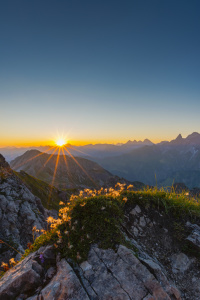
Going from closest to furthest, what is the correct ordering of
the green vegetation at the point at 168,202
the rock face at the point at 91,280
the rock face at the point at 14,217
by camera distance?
the rock face at the point at 91,280, the green vegetation at the point at 168,202, the rock face at the point at 14,217

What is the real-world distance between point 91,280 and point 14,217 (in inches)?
681

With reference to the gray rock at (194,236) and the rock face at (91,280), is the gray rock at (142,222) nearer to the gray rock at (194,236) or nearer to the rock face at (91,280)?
the gray rock at (194,236)

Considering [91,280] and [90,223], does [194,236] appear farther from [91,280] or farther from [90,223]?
[91,280]

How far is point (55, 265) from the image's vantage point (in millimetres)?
4719

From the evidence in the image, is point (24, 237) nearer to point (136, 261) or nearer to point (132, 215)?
point (132, 215)

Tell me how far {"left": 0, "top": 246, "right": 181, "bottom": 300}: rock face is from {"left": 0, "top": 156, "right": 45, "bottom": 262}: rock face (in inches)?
441

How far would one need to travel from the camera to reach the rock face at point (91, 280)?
13.0ft

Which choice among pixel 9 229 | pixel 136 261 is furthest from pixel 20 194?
pixel 136 261

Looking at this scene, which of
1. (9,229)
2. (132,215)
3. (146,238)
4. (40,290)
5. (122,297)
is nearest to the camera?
(122,297)

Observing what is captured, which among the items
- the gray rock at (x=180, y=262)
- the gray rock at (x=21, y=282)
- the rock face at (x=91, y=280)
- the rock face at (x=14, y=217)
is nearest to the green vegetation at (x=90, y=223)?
the rock face at (x=91, y=280)

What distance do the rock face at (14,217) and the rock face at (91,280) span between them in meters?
11.2

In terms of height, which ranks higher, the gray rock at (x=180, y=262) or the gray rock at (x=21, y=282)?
the gray rock at (x=21, y=282)

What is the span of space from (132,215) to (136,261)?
7.13 feet

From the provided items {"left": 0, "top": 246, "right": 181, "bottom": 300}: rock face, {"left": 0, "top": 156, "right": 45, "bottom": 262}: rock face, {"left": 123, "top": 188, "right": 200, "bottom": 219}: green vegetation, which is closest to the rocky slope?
{"left": 0, "top": 246, "right": 181, "bottom": 300}: rock face
